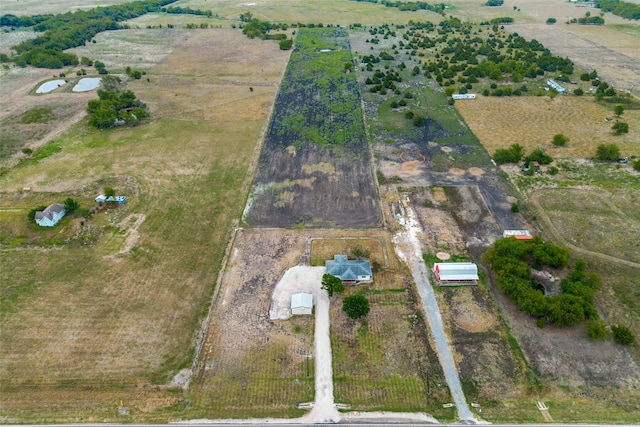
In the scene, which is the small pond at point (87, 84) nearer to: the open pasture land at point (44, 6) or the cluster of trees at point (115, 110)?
the cluster of trees at point (115, 110)

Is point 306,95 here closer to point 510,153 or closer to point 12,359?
point 510,153

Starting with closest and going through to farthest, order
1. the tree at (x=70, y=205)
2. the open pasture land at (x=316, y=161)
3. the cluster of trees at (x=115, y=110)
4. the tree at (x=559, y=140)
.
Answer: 1. the tree at (x=70, y=205)
2. the open pasture land at (x=316, y=161)
3. the tree at (x=559, y=140)
4. the cluster of trees at (x=115, y=110)

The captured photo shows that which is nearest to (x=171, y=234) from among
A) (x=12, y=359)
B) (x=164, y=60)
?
(x=12, y=359)

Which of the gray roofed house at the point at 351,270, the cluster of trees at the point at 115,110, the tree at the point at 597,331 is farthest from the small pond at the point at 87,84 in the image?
the tree at the point at 597,331

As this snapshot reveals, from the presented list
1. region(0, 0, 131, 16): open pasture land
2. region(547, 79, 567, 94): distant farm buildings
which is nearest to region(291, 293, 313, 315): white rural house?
region(547, 79, 567, 94): distant farm buildings

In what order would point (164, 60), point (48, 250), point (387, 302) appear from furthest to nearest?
point (164, 60)
point (48, 250)
point (387, 302)

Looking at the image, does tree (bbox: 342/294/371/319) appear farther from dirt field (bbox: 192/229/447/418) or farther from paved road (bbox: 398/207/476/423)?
paved road (bbox: 398/207/476/423)
